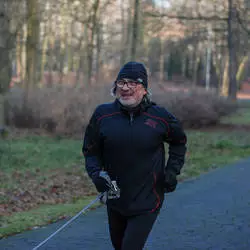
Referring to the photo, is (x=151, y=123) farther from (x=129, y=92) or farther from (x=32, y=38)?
(x=32, y=38)

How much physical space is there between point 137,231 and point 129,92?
102cm

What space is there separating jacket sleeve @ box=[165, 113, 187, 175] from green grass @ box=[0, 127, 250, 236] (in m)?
3.19

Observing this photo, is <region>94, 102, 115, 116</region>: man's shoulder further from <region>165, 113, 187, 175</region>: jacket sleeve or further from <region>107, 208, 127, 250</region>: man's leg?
<region>107, 208, 127, 250</region>: man's leg

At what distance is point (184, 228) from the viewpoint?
681 cm

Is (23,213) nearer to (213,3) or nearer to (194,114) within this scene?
(194,114)

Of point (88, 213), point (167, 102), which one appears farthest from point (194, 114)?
point (88, 213)

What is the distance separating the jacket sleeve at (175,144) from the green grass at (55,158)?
3.19m

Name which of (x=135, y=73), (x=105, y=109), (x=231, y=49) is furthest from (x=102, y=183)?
(x=231, y=49)

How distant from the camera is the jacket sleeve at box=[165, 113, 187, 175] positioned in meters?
4.08

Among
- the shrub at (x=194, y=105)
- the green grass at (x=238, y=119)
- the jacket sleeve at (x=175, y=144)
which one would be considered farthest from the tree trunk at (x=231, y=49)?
the jacket sleeve at (x=175, y=144)

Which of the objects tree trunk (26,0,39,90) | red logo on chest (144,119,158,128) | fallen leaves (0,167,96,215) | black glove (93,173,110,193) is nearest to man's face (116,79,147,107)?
red logo on chest (144,119,158,128)

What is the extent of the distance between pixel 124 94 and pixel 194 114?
1945 cm

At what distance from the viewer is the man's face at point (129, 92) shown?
12.9ft

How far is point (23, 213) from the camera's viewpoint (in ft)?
26.2
